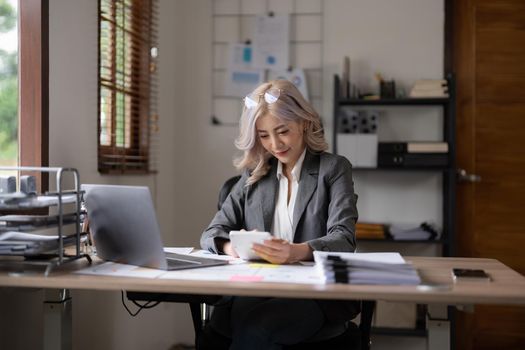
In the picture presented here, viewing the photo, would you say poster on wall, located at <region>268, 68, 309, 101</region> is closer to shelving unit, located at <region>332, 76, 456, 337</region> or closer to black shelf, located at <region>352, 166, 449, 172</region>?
shelving unit, located at <region>332, 76, 456, 337</region>

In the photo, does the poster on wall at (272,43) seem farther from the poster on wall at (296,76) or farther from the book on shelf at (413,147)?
the book on shelf at (413,147)

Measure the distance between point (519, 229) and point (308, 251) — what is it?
2.12 meters

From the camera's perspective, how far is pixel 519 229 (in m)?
3.58

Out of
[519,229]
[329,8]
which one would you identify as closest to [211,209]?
[329,8]

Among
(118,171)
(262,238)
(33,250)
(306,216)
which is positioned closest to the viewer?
(33,250)

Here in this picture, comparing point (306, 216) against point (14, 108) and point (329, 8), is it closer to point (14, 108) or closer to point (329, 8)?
point (14, 108)

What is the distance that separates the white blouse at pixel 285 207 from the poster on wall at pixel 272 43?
1.67 m

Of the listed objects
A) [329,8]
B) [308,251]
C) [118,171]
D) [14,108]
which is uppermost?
[329,8]

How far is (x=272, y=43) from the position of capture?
12.8 ft

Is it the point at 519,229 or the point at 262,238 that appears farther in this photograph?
the point at 519,229

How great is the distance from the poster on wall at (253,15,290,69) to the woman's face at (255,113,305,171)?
1676 mm

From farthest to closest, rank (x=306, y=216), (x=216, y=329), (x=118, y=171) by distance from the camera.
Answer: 1. (x=118, y=171)
2. (x=306, y=216)
3. (x=216, y=329)

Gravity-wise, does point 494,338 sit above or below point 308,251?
below

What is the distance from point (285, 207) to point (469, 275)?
2.55 feet
